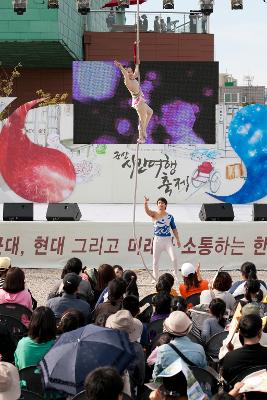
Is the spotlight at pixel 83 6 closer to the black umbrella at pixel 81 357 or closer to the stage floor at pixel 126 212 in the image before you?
the stage floor at pixel 126 212

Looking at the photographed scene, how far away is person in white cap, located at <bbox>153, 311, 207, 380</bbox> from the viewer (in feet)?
19.2

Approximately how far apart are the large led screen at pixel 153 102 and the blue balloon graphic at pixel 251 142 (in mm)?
948

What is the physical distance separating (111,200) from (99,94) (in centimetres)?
353

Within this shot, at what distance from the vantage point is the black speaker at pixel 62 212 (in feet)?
59.6

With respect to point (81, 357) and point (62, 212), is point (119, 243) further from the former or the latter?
point (81, 357)

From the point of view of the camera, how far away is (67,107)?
25.7 m

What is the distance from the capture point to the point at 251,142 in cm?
2578

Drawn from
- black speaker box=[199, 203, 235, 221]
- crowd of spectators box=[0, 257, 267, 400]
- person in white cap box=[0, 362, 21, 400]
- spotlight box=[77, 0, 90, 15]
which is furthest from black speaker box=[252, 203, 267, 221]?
person in white cap box=[0, 362, 21, 400]

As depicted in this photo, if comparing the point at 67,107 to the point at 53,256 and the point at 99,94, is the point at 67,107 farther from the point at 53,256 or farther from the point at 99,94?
the point at 53,256

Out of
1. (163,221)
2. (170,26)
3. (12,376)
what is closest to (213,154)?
(170,26)

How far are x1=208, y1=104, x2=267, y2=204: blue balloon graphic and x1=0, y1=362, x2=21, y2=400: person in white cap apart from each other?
70.4 ft

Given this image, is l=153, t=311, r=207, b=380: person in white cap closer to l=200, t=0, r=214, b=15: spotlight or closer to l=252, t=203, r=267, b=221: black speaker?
l=252, t=203, r=267, b=221: black speaker

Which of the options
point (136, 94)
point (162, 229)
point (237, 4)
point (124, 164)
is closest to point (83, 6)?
point (237, 4)

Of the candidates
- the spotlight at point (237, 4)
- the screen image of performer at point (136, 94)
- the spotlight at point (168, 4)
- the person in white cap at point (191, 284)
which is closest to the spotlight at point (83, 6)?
the spotlight at point (168, 4)
